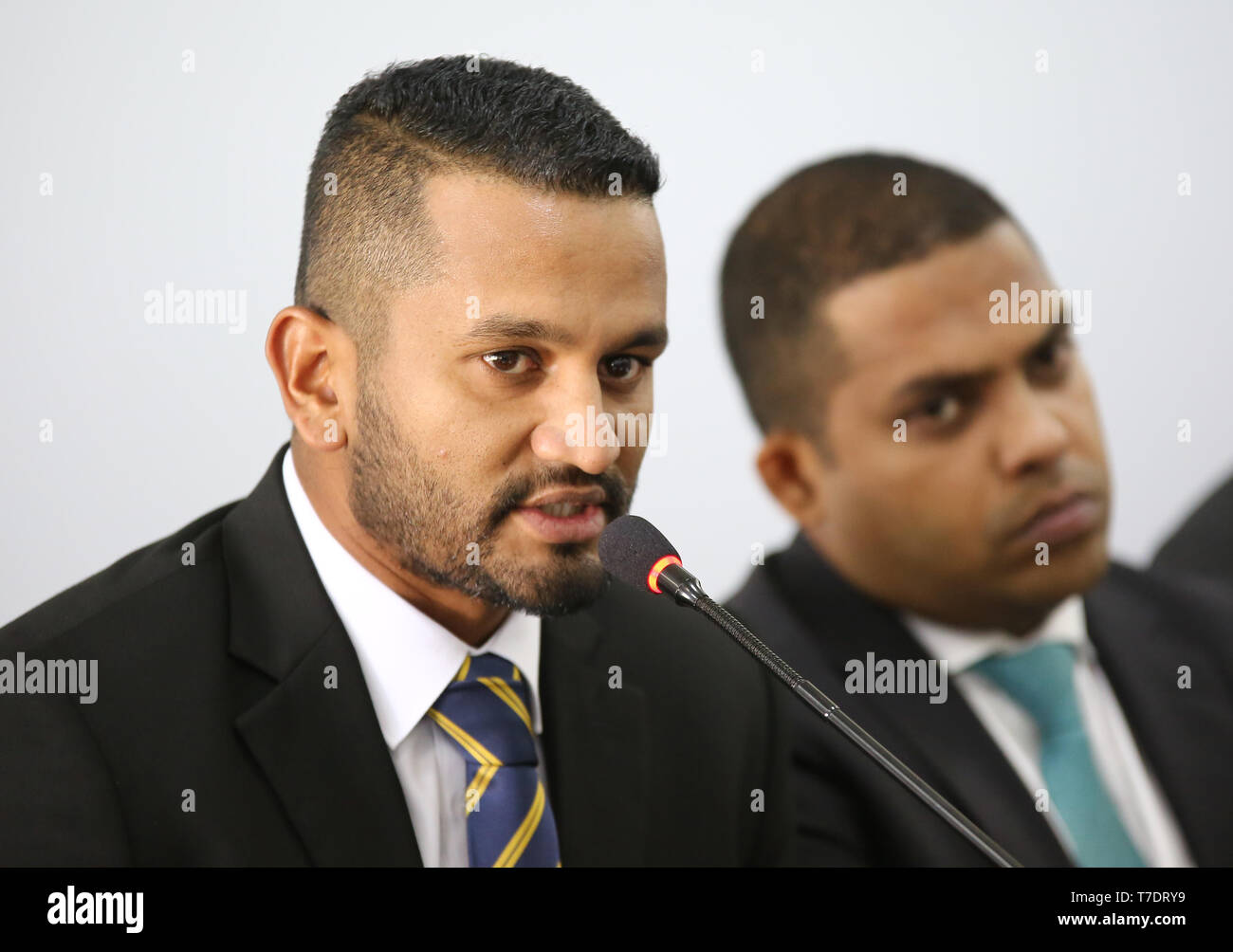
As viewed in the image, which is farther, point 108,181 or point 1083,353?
point 1083,353

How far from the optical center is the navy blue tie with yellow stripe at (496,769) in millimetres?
1730

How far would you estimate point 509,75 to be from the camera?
71.8 inches

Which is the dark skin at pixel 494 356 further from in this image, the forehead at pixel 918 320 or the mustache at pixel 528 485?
the forehead at pixel 918 320

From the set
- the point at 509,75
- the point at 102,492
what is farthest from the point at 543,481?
the point at 102,492

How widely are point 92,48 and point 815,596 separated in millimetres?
1395

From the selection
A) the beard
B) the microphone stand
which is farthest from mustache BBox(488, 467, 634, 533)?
the microphone stand

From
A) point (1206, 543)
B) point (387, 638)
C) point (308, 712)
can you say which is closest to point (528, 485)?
point (387, 638)

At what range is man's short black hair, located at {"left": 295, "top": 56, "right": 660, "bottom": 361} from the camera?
1679mm

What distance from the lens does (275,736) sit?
1629 mm

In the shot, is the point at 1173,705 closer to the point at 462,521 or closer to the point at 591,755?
the point at 591,755

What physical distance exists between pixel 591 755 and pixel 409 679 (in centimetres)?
29

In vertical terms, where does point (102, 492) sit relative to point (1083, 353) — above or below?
below

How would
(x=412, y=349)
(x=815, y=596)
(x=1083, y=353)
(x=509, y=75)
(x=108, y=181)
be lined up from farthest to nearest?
(x=1083, y=353), (x=815, y=596), (x=108, y=181), (x=509, y=75), (x=412, y=349)

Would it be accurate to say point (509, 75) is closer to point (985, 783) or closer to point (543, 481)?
point (543, 481)
